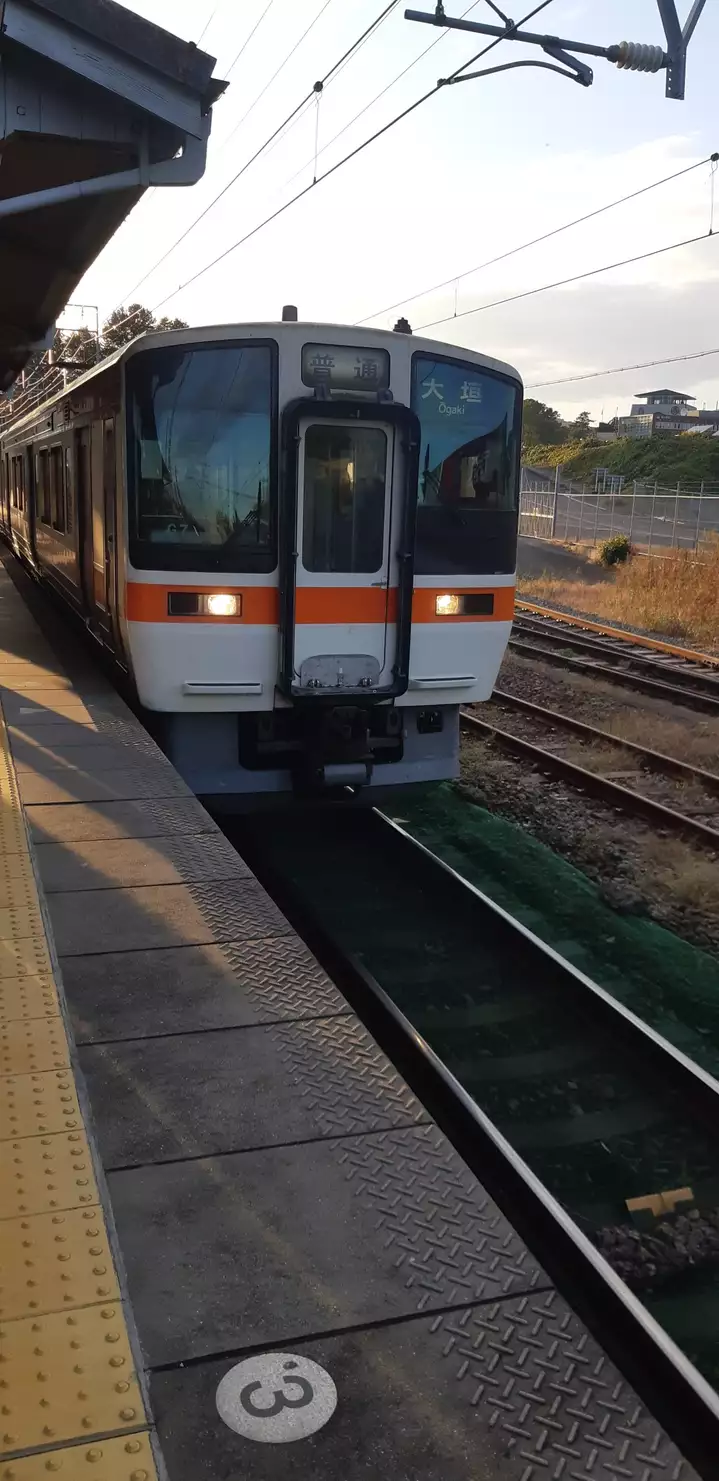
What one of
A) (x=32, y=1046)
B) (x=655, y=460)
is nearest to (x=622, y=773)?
(x=32, y=1046)

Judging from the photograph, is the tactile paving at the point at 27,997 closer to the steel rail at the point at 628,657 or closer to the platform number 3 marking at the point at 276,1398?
the platform number 3 marking at the point at 276,1398

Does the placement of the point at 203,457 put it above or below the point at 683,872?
above

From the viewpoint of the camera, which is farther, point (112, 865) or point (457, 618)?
point (457, 618)

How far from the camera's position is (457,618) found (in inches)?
275

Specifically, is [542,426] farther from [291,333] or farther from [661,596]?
[291,333]

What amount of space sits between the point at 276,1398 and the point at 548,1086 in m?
2.67

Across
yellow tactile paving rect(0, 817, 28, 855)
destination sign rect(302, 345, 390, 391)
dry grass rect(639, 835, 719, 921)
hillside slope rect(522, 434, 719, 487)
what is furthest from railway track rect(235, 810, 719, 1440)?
hillside slope rect(522, 434, 719, 487)

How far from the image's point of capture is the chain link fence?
3528cm

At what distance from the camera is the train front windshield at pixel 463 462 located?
259 inches

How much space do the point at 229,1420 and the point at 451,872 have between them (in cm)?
476

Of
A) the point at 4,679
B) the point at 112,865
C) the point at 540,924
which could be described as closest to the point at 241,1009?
the point at 112,865

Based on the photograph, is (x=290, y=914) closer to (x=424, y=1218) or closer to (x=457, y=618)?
(x=457, y=618)

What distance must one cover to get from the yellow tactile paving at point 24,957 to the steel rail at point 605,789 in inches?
202

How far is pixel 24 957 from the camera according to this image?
11.4 ft
